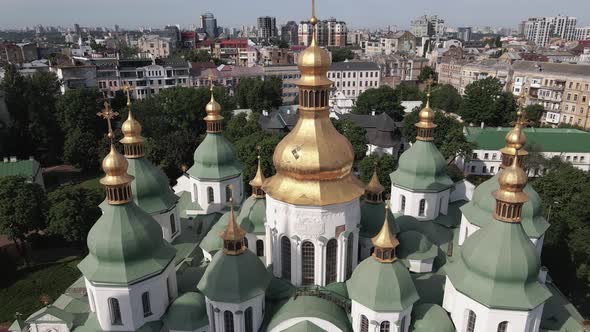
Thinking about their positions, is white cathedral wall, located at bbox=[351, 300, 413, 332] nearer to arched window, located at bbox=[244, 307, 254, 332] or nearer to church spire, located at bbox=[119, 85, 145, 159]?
arched window, located at bbox=[244, 307, 254, 332]

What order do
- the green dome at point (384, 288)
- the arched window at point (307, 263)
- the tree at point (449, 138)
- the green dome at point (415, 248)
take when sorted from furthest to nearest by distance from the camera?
1. the tree at point (449, 138)
2. the green dome at point (415, 248)
3. the arched window at point (307, 263)
4. the green dome at point (384, 288)

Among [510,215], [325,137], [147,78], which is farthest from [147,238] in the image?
[147,78]

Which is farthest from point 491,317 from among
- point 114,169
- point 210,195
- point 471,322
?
point 210,195

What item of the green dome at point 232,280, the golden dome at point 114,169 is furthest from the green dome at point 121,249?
the green dome at point 232,280

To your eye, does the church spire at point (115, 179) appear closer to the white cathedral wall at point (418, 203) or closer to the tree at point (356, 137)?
the white cathedral wall at point (418, 203)

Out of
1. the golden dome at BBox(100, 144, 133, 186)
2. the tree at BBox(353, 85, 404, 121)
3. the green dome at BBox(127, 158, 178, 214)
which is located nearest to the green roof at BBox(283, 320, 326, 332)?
the golden dome at BBox(100, 144, 133, 186)
